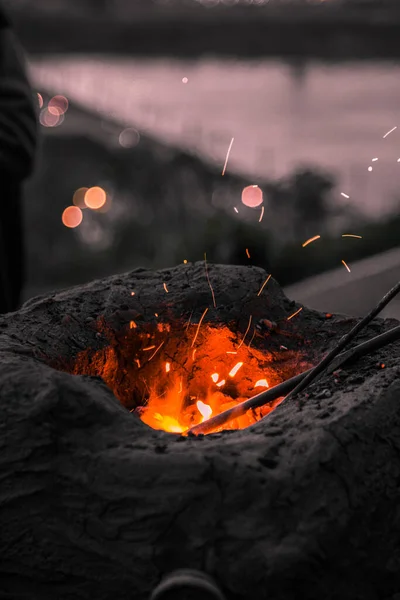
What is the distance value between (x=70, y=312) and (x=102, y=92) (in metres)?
1.52

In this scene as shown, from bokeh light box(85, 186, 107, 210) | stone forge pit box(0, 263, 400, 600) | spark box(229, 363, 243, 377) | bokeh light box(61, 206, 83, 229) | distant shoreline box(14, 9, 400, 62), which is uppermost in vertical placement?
distant shoreline box(14, 9, 400, 62)

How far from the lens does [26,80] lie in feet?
6.33

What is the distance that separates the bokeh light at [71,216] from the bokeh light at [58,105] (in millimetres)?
444

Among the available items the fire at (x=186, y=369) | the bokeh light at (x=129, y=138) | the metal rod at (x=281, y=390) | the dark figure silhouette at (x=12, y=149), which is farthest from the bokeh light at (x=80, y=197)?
the metal rod at (x=281, y=390)

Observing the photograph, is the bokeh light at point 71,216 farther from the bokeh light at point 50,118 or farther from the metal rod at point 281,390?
the metal rod at point 281,390

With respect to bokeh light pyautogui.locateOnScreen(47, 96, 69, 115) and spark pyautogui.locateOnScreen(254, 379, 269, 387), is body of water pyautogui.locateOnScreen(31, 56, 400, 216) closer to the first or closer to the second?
bokeh light pyautogui.locateOnScreen(47, 96, 69, 115)

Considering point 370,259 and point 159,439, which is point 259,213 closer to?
point 370,259

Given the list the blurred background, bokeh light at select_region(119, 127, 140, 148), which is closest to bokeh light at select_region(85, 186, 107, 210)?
the blurred background

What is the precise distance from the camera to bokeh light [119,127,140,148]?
270 cm

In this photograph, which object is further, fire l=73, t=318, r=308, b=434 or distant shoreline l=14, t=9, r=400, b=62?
distant shoreline l=14, t=9, r=400, b=62

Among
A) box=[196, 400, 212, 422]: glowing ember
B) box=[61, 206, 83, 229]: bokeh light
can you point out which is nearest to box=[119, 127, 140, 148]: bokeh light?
box=[61, 206, 83, 229]: bokeh light

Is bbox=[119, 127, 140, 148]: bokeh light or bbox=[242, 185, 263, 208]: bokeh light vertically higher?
bbox=[119, 127, 140, 148]: bokeh light

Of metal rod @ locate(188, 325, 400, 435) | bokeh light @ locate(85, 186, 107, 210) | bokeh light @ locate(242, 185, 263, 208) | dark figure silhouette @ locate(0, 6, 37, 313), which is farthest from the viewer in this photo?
bokeh light @ locate(85, 186, 107, 210)

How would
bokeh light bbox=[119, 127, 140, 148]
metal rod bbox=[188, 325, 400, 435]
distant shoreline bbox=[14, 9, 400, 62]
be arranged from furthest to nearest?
bokeh light bbox=[119, 127, 140, 148], distant shoreline bbox=[14, 9, 400, 62], metal rod bbox=[188, 325, 400, 435]
